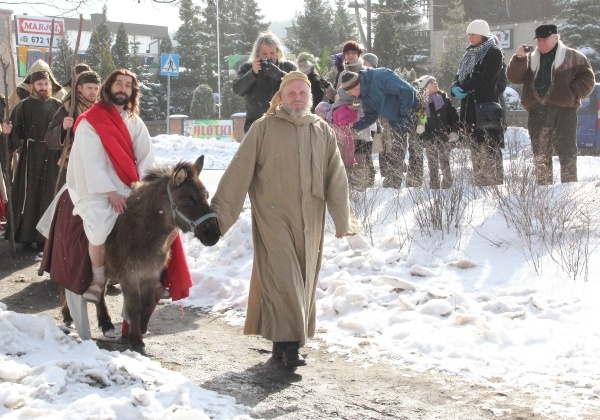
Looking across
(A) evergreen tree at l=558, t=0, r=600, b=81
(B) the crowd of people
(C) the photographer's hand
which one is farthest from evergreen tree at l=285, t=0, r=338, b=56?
(C) the photographer's hand

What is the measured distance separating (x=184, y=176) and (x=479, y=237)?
3.64 meters

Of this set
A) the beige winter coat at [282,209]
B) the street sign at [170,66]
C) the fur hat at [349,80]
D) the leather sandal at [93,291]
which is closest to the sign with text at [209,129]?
the street sign at [170,66]

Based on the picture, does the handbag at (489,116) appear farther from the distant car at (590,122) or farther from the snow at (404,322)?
the distant car at (590,122)

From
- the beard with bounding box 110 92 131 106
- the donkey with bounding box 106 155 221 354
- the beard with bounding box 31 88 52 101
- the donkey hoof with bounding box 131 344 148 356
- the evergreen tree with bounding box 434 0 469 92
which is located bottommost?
the donkey hoof with bounding box 131 344 148 356

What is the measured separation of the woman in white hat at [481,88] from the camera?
10062mm

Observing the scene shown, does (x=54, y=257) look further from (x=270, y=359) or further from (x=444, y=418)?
(x=444, y=418)

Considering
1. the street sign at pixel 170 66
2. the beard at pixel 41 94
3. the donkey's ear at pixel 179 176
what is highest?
the street sign at pixel 170 66

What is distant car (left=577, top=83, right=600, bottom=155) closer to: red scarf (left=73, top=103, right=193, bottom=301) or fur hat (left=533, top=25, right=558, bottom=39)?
fur hat (left=533, top=25, right=558, bottom=39)

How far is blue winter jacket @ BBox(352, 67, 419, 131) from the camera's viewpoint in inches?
412

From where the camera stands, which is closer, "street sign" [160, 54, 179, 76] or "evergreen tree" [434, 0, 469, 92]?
"street sign" [160, 54, 179, 76]

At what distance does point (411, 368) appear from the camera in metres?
5.98

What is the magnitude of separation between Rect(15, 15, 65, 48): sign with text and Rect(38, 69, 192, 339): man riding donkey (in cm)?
3069

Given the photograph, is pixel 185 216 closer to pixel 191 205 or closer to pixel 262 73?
pixel 191 205

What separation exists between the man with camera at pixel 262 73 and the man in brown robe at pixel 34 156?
96.1 inches
